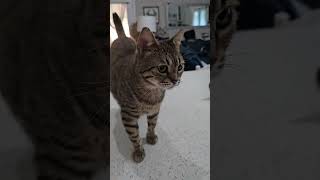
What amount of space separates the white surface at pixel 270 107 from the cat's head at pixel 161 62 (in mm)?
99

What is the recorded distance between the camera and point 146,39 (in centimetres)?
65

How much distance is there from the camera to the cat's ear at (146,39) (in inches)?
25.3

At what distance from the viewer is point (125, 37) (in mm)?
640

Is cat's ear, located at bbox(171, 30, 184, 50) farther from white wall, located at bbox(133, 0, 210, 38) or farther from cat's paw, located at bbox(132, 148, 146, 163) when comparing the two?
cat's paw, located at bbox(132, 148, 146, 163)

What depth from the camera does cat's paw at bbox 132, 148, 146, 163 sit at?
660 millimetres

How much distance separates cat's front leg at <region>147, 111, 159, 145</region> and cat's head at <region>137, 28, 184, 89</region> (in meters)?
0.06

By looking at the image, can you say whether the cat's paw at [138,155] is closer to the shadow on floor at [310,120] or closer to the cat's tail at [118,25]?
the cat's tail at [118,25]

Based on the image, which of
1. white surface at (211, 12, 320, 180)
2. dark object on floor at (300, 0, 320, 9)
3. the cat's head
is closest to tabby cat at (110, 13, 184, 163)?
the cat's head

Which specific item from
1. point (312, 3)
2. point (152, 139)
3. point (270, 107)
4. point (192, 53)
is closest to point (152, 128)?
point (152, 139)

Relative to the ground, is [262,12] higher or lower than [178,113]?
higher

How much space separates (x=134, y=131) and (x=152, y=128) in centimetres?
3

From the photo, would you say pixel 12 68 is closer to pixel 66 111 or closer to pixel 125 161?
pixel 66 111

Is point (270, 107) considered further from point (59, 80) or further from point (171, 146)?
point (59, 80)

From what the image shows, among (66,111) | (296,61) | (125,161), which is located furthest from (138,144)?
(296,61)
